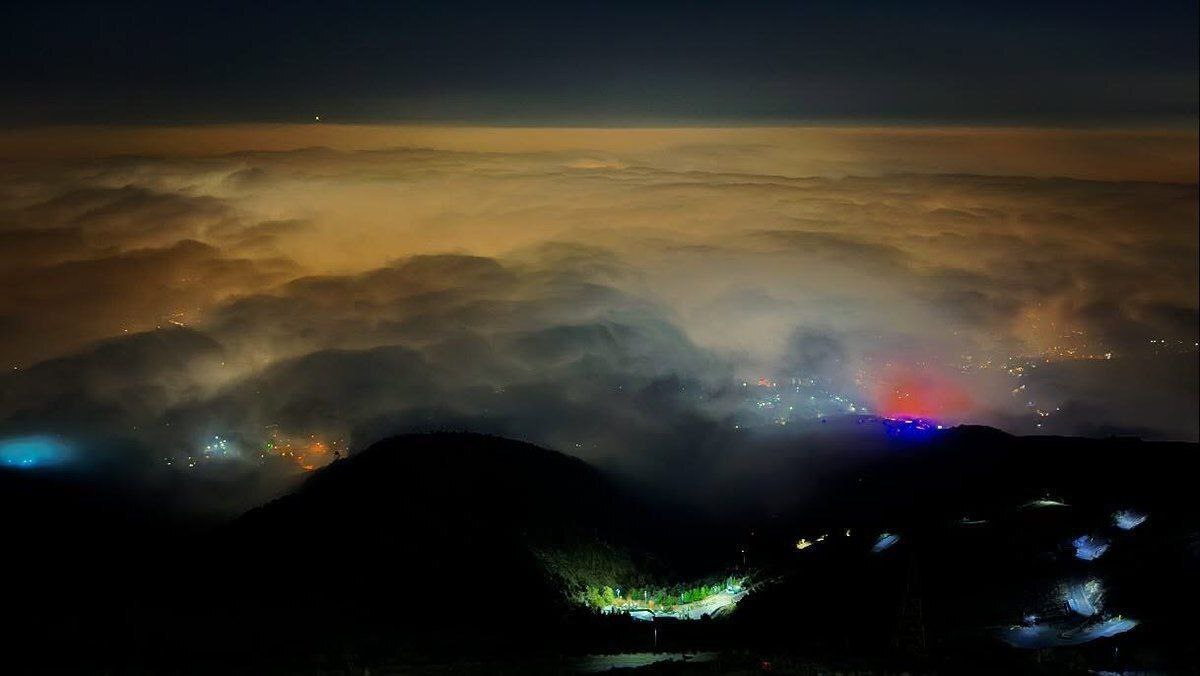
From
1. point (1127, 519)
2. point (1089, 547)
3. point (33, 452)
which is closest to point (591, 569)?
point (1089, 547)

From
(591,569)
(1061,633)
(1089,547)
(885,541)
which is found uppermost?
(1089,547)

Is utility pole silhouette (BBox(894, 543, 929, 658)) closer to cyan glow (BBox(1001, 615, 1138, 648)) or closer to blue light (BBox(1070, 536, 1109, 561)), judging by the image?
cyan glow (BBox(1001, 615, 1138, 648))

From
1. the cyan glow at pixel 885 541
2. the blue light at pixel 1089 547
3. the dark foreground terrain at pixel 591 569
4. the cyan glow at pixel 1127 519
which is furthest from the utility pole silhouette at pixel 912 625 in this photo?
the cyan glow at pixel 1127 519

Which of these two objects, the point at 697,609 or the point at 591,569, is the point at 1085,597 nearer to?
the point at 697,609

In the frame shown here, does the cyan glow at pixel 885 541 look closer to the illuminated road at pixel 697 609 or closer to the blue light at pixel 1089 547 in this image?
the illuminated road at pixel 697 609

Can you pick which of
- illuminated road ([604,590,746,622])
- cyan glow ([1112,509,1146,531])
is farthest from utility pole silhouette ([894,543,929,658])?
cyan glow ([1112,509,1146,531])

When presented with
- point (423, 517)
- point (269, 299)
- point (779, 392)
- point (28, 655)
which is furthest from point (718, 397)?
point (28, 655)
